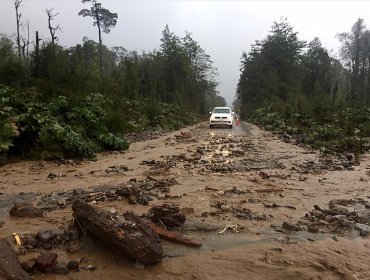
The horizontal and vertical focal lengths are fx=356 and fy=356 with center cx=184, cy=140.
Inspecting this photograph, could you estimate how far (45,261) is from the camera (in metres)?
3.41

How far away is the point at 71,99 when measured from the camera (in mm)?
11711

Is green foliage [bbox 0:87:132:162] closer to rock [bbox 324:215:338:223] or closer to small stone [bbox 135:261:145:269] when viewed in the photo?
small stone [bbox 135:261:145:269]

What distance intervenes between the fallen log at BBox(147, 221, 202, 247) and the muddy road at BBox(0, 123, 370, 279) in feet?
0.29

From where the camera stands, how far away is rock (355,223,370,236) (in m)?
4.41

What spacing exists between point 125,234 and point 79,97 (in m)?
10.6

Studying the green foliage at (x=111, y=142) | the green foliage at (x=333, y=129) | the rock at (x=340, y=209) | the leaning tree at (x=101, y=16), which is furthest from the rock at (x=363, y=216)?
the leaning tree at (x=101, y=16)

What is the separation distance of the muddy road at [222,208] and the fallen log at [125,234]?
4.2 inches

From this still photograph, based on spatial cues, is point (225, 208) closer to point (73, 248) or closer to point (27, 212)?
point (73, 248)

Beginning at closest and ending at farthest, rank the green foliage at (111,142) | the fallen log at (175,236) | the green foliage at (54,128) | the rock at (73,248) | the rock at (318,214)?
the rock at (73,248), the fallen log at (175,236), the rock at (318,214), the green foliage at (54,128), the green foliage at (111,142)

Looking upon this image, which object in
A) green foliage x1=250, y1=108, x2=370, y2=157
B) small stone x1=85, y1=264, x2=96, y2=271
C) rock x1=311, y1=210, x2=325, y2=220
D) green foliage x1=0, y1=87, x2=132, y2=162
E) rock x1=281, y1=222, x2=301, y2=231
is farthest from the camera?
green foliage x1=250, y1=108, x2=370, y2=157

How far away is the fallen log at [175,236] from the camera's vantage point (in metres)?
4.01

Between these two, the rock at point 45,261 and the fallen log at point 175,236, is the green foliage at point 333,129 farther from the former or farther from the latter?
the rock at point 45,261

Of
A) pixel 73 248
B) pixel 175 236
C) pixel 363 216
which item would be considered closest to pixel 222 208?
pixel 175 236

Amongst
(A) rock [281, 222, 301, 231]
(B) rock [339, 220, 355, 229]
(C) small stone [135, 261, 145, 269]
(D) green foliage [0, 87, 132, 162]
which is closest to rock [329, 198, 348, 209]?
(B) rock [339, 220, 355, 229]
